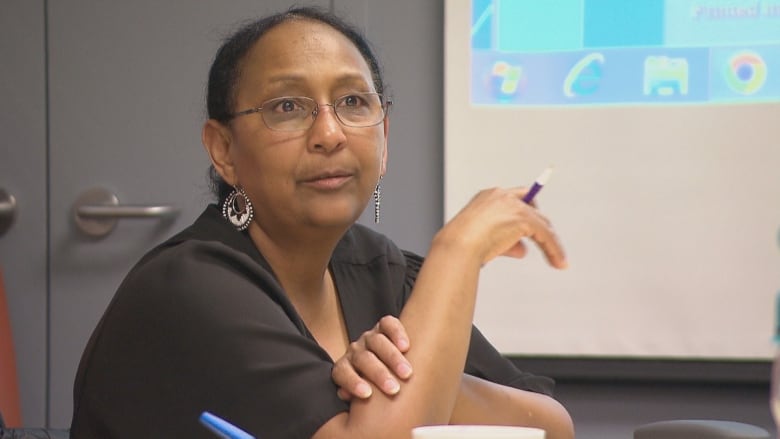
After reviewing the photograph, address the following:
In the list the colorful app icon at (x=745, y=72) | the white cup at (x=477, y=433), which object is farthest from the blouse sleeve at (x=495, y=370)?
the colorful app icon at (x=745, y=72)

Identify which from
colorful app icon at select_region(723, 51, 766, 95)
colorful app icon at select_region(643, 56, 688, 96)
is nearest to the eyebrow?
colorful app icon at select_region(643, 56, 688, 96)

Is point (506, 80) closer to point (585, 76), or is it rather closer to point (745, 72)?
point (585, 76)

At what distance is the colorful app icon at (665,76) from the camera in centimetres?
273

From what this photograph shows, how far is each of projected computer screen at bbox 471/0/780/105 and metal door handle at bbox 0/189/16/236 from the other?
→ 133cm

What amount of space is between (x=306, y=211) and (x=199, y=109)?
1.41m

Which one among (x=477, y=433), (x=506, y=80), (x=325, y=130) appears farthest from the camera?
(x=506, y=80)

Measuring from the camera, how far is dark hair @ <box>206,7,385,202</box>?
5.83 feet

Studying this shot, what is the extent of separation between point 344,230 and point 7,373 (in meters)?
1.41

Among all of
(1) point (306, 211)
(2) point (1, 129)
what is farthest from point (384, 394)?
(2) point (1, 129)

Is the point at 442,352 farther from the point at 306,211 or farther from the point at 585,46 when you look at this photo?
the point at 585,46

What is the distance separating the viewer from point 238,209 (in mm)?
1799

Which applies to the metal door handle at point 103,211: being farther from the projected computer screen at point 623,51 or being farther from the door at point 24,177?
the projected computer screen at point 623,51

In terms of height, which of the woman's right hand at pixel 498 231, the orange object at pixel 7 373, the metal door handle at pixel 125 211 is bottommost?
the orange object at pixel 7 373

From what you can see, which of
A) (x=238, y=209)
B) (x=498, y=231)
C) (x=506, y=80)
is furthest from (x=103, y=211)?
(x=498, y=231)
